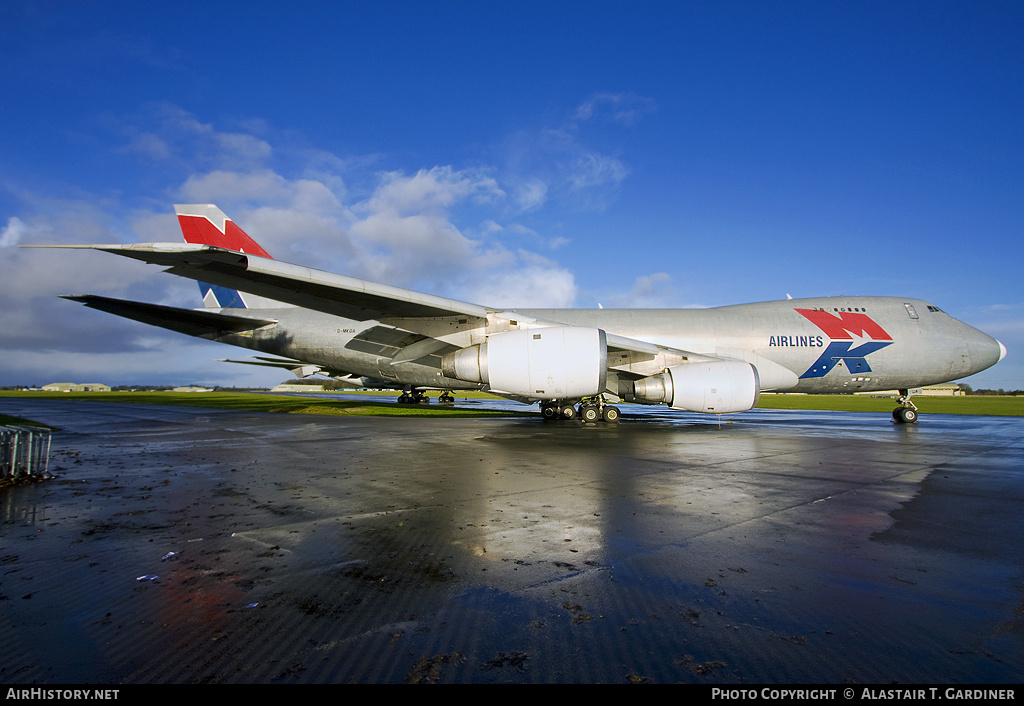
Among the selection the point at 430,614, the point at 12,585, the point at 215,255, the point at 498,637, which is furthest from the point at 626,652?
the point at 215,255

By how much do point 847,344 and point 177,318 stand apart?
68.6ft

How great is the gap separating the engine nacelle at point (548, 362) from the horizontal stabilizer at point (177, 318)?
8.24 meters

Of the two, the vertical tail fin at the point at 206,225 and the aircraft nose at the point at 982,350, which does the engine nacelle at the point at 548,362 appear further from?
the aircraft nose at the point at 982,350

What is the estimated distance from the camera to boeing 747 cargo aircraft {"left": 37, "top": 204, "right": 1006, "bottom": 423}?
10.7 m

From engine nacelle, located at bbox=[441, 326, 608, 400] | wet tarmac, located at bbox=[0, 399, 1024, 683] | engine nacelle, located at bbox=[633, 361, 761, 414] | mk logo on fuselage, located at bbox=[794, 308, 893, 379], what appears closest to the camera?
wet tarmac, located at bbox=[0, 399, 1024, 683]

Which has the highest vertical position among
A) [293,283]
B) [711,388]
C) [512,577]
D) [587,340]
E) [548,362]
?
[293,283]

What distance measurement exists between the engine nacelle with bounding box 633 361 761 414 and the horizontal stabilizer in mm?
13436

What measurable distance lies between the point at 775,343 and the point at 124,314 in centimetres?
1879

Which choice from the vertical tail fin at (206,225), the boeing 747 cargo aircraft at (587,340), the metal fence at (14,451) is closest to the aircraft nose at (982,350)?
the boeing 747 cargo aircraft at (587,340)

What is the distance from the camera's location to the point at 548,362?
10.7m

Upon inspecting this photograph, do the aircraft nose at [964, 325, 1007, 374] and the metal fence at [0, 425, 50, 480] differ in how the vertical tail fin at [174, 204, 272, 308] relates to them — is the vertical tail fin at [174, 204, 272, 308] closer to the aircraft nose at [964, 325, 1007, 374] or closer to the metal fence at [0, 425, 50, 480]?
the metal fence at [0, 425, 50, 480]

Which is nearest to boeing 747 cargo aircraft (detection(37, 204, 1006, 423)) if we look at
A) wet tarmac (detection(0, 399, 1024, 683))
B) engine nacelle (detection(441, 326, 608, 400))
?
engine nacelle (detection(441, 326, 608, 400))

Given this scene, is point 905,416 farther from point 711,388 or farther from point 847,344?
point 711,388

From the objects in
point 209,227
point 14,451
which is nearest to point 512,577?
point 14,451
